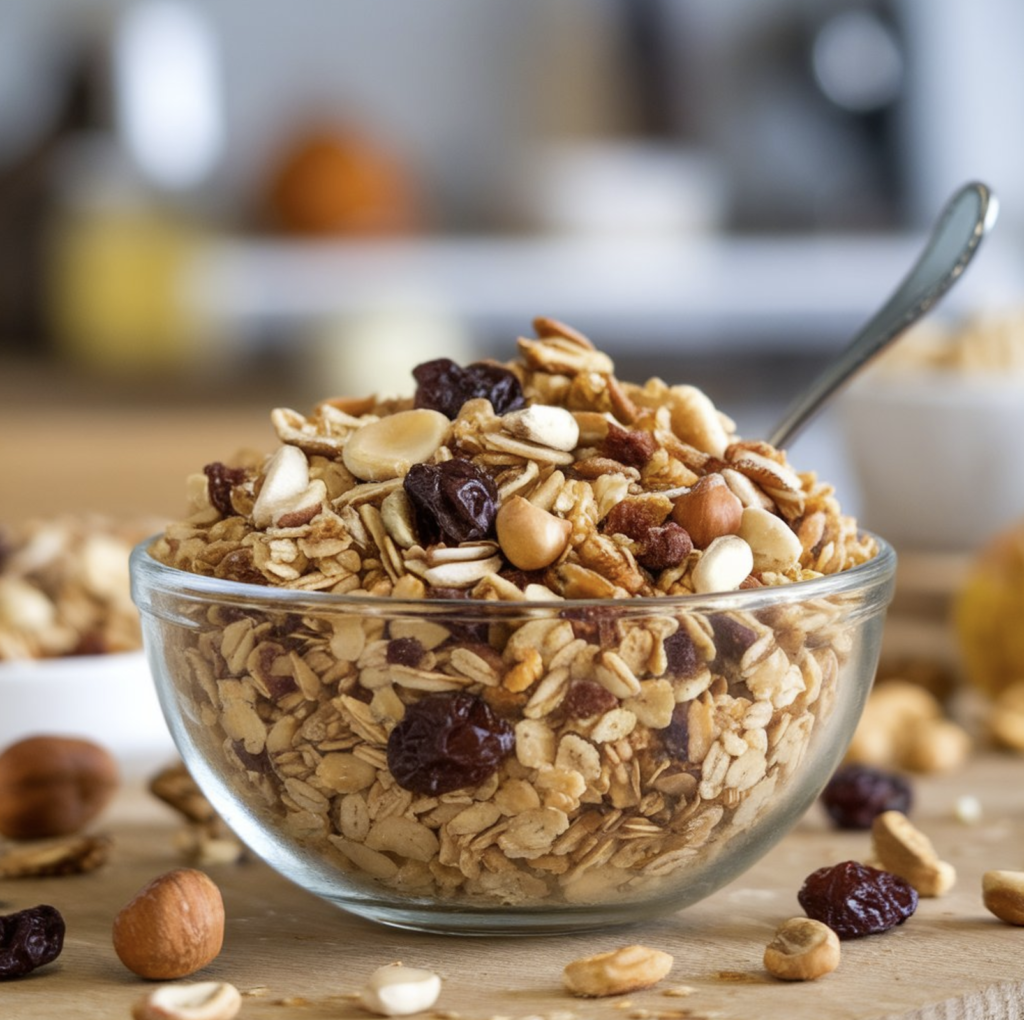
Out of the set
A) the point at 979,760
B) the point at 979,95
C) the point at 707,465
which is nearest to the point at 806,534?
the point at 707,465

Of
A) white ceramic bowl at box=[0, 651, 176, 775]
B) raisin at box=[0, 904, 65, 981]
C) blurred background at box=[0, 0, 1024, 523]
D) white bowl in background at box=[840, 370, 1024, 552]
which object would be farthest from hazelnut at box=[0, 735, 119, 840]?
blurred background at box=[0, 0, 1024, 523]

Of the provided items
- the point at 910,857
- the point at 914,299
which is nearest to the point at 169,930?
the point at 910,857

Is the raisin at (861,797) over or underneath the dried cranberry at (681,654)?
underneath

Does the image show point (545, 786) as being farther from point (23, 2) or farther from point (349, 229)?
point (23, 2)

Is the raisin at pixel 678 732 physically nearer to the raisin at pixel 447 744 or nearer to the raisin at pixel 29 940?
the raisin at pixel 447 744

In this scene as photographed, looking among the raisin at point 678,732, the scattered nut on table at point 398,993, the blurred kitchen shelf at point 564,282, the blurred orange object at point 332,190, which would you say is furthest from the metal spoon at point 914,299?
the blurred orange object at point 332,190

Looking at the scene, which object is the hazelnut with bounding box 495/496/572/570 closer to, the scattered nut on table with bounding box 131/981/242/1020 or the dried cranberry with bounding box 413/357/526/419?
the dried cranberry with bounding box 413/357/526/419

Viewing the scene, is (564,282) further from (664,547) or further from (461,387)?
(664,547)
